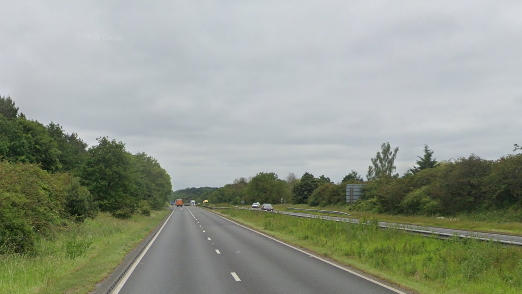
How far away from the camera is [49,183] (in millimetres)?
25750

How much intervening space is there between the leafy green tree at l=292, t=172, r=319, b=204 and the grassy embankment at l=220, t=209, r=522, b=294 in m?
98.7

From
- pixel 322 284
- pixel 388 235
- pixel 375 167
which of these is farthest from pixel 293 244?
pixel 375 167

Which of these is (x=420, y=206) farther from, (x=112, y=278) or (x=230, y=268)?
(x=112, y=278)

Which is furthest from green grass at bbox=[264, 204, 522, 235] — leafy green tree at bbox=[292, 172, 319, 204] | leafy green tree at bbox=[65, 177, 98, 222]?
leafy green tree at bbox=[292, 172, 319, 204]

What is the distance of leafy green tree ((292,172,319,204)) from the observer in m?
121

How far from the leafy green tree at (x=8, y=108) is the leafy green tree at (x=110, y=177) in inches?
1172

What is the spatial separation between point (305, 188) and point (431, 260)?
10803 cm

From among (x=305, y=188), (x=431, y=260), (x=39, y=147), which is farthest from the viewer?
(x=305, y=188)

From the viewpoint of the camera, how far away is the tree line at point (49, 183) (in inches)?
648

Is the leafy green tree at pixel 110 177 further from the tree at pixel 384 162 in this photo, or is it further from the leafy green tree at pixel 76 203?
the tree at pixel 384 162

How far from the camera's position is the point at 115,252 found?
60.3 feet

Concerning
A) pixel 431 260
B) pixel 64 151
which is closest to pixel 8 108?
pixel 64 151

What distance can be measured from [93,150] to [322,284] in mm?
41285

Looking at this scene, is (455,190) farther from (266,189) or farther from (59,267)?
(266,189)
